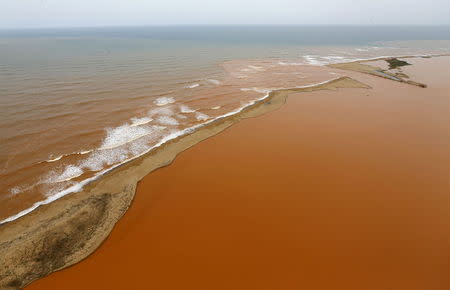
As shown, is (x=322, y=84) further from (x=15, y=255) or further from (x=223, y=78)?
(x=15, y=255)

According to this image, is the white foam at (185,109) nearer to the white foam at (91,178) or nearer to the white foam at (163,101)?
the white foam at (163,101)

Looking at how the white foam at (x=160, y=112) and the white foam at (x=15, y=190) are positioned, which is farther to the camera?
the white foam at (x=160, y=112)

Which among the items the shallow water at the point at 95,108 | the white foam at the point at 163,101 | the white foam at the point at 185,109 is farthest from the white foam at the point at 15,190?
the white foam at the point at 163,101

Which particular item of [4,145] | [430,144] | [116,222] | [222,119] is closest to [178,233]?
[116,222]

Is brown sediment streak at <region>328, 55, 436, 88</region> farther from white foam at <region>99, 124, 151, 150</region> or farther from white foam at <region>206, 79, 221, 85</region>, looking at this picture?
white foam at <region>99, 124, 151, 150</region>

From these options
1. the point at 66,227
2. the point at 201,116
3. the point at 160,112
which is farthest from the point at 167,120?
the point at 66,227

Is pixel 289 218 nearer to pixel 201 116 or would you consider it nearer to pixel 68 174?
pixel 68 174

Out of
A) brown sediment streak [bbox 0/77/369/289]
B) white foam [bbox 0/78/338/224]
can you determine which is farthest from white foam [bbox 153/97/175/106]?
brown sediment streak [bbox 0/77/369/289]
